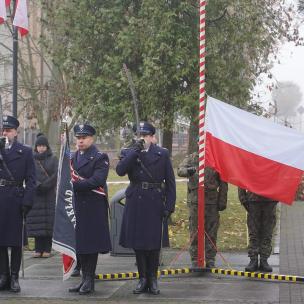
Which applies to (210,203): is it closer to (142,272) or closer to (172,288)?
(172,288)

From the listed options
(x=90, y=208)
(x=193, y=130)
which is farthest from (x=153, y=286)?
(x=193, y=130)

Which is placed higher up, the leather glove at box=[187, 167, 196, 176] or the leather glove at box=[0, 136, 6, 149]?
the leather glove at box=[0, 136, 6, 149]

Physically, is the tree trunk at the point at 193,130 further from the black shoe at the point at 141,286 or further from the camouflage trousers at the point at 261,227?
the black shoe at the point at 141,286

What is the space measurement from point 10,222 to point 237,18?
27.4 feet

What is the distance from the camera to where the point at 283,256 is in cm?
1212

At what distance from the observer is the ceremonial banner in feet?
29.5

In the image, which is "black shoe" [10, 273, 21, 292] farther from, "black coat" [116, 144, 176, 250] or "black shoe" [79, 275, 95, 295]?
"black coat" [116, 144, 176, 250]

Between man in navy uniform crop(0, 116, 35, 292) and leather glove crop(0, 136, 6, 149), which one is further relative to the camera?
man in navy uniform crop(0, 116, 35, 292)

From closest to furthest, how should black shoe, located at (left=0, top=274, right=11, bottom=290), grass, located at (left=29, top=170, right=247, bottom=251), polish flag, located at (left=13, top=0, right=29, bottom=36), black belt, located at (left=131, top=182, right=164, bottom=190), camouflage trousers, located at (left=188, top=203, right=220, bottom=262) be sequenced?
black belt, located at (left=131, top=182, right=164, bottom=190) < black shoe, located at (left=0, top=274, right=11, bottom=290) < camouflage trousers, located at (left=188, top=203, right=220, bottom=262) < polish flag, located at (left=13, top=0, right=29, bottom=36) < grass, located at (left=29, top=170, right=247, bottom=251)

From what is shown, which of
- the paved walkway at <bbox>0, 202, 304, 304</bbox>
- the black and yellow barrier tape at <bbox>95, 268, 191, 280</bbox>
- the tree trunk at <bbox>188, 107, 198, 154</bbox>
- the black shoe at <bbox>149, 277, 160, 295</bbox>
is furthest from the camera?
the tree trunk at <bbox>188, 107, 198, 154</bbox>

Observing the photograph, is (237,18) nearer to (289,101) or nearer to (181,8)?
(181,8)

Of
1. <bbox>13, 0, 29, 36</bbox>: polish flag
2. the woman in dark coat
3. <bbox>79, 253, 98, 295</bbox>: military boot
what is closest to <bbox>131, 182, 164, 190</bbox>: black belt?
<bbox>79, 253, 98, 295</bbox>: military boot

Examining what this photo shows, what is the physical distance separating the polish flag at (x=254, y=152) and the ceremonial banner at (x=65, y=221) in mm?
1925

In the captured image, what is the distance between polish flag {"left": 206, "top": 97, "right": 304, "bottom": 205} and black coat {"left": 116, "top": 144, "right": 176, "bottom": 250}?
38.7 inches
